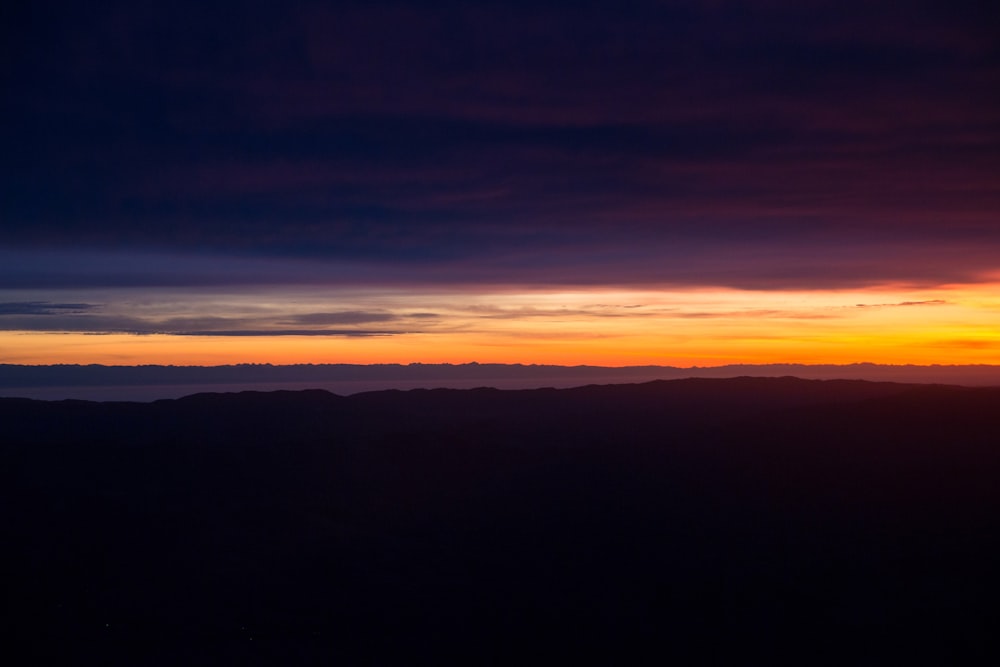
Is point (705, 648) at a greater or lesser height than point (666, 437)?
lesser

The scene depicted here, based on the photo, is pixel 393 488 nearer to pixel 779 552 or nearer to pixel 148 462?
pixel 148 462

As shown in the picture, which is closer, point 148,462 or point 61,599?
point 61,599

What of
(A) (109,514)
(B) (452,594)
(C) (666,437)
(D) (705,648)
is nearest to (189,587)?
(B) (452,594)

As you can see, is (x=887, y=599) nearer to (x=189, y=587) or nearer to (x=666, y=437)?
(x=189, y=587)

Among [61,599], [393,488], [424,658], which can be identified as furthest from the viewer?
[393,488]

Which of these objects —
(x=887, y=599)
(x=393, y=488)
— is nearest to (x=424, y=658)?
(x=887, y=599)

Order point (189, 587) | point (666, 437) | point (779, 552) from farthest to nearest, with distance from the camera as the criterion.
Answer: point (666, 437), point (779, 552), point (189, 587)
